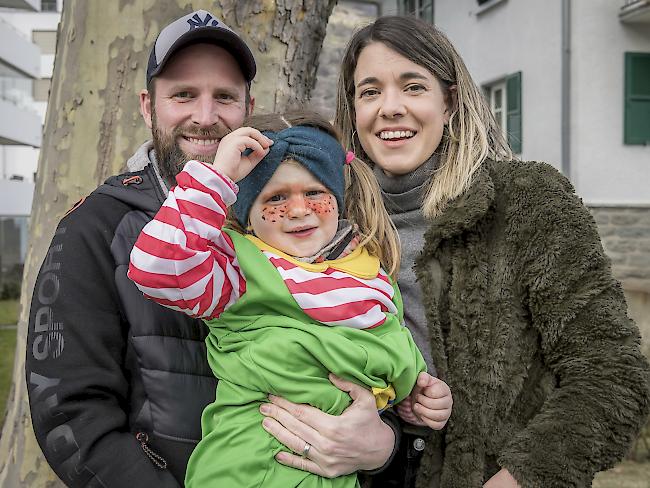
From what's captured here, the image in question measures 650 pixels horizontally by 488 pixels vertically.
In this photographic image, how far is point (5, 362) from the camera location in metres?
10.7

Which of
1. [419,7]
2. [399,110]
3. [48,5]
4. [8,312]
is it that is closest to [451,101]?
[399,110]

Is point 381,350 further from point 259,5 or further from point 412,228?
point 259,5

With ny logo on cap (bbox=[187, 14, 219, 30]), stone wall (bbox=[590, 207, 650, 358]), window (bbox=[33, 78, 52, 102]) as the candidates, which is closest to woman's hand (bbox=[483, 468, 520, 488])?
ny logo on cap (bbox=[187, 14, 219, 30])

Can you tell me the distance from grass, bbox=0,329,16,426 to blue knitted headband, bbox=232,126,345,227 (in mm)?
6402

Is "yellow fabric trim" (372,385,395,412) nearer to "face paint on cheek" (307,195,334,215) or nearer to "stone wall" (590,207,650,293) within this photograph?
"face paint on cheek" (307,195,334,215)

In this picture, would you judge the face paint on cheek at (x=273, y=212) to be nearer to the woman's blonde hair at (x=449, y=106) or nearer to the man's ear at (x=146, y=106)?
the woman's blonde hair at (x=449, y=106)

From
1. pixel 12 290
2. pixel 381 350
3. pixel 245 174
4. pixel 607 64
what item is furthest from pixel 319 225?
pixel 12 290

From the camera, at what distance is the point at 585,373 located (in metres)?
2.02

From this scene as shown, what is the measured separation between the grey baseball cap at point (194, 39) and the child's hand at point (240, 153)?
0.46 metres

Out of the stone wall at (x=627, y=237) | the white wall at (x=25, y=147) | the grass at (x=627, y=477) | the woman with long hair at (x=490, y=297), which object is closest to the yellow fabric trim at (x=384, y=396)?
the woman with long hair at (x=490, y=297)

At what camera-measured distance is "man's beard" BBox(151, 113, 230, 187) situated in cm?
217

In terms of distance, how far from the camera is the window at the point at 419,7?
606 inches

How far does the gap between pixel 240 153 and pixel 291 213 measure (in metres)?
0.21

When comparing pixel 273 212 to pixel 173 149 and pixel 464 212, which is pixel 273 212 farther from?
pixel 464 212
